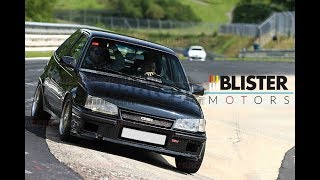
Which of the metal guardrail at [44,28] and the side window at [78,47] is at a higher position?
the side window at [78,47]

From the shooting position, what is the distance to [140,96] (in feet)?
24.8

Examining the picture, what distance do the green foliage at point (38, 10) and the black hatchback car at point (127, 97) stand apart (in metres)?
30.9

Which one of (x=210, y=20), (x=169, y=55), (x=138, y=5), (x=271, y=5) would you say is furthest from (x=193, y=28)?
(x=169, y=55)

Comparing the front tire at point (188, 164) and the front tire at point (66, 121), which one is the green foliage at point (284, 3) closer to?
the front tire at point (188, 164)

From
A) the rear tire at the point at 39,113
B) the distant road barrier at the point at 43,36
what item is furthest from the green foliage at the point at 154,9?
the rear tire at the point at 39,113

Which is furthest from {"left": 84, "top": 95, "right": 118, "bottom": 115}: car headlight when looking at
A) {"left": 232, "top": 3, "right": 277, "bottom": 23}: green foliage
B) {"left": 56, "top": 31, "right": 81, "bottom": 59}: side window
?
{"left": 232, "top": 3, "right": 277, "bottom": 23}: green foliage

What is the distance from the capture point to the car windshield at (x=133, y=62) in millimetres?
8016

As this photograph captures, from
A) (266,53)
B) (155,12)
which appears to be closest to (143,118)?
(266,53)

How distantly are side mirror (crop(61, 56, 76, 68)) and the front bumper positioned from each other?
2.79 feet

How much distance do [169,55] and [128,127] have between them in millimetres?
1609

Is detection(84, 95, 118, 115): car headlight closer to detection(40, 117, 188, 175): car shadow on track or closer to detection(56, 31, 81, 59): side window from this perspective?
detection(40, 117, 188, 175): car shadow on track

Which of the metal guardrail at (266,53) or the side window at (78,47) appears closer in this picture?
the side window at (78,47)

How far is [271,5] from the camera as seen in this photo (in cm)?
4753
